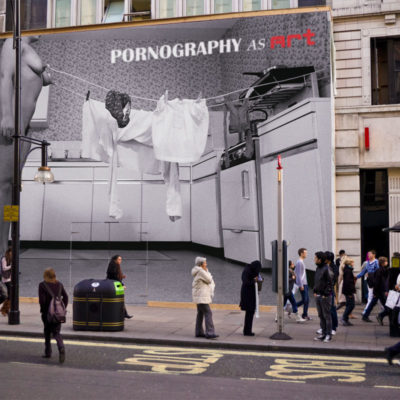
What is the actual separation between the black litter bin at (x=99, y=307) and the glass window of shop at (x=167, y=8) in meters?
10.9

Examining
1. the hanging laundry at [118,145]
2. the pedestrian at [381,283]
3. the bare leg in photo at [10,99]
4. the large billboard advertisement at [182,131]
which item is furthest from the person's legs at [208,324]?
the bare leg in photo at [10,99]

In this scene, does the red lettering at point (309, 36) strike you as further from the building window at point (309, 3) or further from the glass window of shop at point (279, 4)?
the glass window of shop at point (279, 4)

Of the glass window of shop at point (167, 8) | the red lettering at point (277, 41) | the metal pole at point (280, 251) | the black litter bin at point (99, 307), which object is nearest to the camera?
the metal pole at point (280, 251)

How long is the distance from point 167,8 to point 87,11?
2877 mm

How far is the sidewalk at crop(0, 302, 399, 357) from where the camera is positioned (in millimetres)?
10328

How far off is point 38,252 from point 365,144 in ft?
35.3

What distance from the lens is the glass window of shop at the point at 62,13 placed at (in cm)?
1970

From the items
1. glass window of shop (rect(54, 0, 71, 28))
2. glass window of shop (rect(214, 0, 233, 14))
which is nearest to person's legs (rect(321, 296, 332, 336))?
glass window of shop (rect(214, 0, 233, 14))

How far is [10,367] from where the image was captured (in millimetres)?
8430

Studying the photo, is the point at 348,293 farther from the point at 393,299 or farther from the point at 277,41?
the point at 277,41

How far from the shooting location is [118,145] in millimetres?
16891

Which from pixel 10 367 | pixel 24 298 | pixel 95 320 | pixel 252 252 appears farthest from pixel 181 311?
pixel 10 367

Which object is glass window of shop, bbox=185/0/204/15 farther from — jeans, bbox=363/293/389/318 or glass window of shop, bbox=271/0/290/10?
jeans, bbox=363/293/389/318

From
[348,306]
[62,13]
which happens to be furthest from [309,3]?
[348,306]
